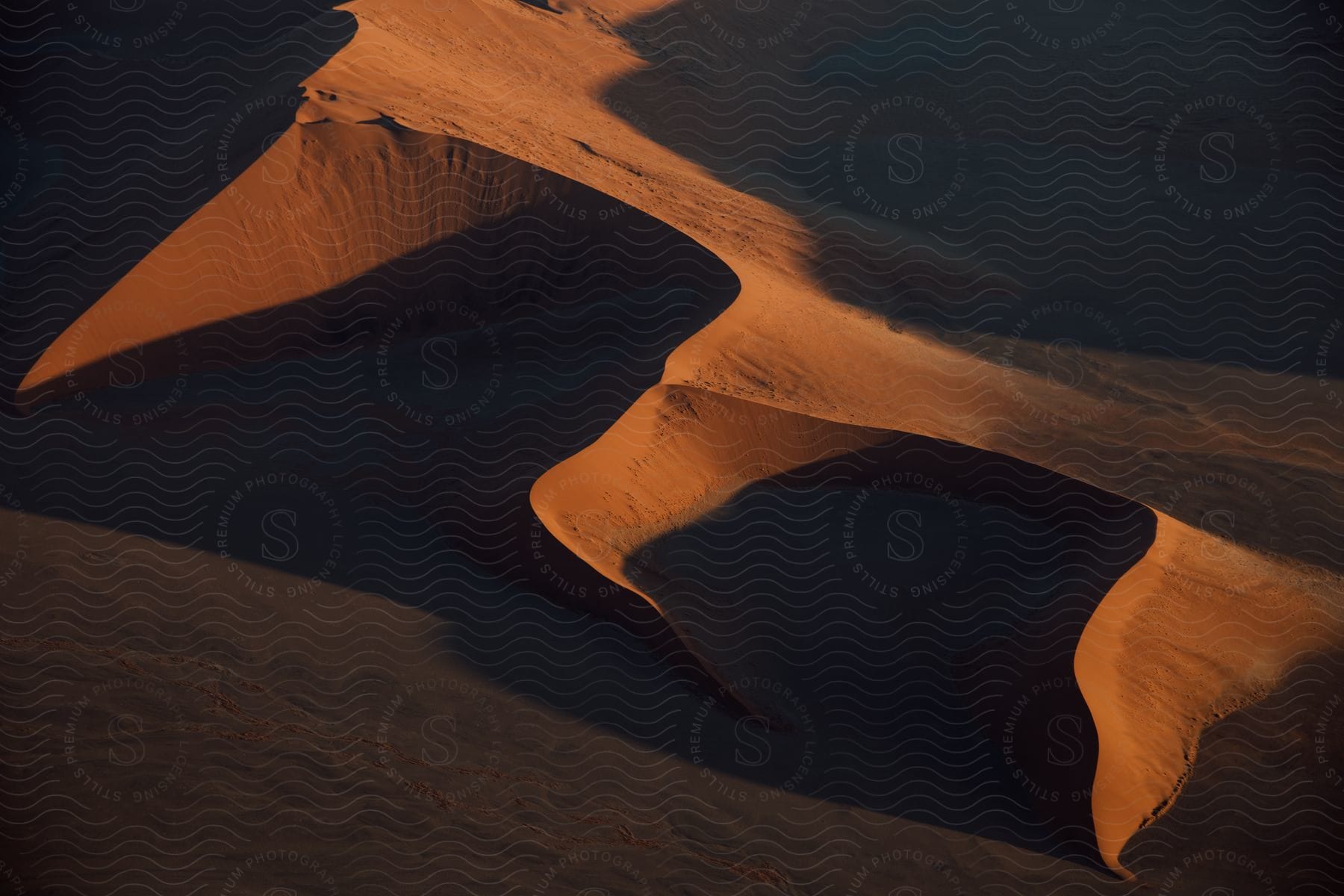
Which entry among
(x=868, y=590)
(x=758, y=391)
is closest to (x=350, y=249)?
(x=758, y=391)

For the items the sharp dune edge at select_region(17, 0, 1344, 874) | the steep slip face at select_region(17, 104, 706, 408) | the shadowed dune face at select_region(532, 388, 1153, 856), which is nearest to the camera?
the shadowed dune face at select_region(532, 388, 1153, 856)

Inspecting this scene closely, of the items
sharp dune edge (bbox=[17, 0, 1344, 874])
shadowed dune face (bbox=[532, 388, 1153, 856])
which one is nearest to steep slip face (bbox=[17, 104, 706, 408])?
sharp dune edge (bbox=[17, 0, 1344, 874])

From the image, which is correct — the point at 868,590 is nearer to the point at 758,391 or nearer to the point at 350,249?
the point at 758,391

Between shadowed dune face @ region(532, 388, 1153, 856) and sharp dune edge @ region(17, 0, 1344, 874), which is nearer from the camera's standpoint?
shadowed dune face @ region(532, 388, 1153, 856)

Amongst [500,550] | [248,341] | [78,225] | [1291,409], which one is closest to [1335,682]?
[1291,409]

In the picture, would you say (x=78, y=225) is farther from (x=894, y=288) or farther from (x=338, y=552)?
(x=894, y=288)

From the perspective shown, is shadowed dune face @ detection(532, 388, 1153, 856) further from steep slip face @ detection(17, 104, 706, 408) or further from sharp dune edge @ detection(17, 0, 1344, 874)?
steep slip face @ detection(17, 104, 706, 408)

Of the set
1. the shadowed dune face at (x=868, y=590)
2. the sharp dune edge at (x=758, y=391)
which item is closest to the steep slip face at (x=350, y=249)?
the sharp dune edge at (x=758, y=391)

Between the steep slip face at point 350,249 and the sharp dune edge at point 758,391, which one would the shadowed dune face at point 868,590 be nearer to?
the sharp dune edge at point 758,391
